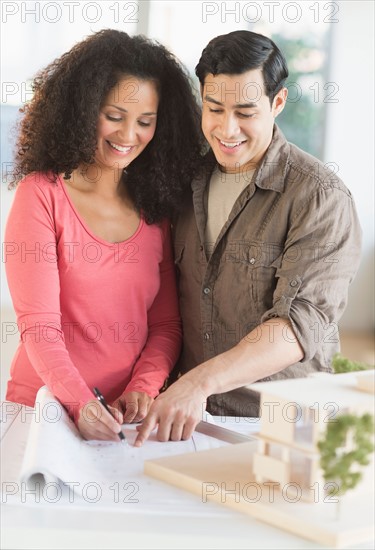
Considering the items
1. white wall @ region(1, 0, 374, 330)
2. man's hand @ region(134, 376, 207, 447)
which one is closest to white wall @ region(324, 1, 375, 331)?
white wall @ region(1, 0, 374, 330)

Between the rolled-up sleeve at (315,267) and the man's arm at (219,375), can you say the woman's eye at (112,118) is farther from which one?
the man's arm at (219,375)

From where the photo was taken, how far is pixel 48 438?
4.48 ft

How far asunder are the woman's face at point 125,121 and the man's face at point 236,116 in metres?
0.13

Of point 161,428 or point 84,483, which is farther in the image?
point 161,428

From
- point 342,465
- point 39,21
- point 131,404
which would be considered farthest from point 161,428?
point 39,21

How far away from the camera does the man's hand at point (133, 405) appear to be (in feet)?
5.51

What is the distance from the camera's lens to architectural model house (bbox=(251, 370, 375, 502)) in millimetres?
1170

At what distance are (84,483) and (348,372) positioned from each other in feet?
1.46

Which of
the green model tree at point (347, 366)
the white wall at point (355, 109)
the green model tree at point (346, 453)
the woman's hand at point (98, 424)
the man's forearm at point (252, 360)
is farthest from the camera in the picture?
the white wall at point (355, 109)

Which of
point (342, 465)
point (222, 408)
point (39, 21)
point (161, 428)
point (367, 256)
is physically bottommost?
point (367, 256)

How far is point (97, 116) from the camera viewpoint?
186 cm

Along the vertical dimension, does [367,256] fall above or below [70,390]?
below

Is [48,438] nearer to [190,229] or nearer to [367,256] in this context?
[190,229]

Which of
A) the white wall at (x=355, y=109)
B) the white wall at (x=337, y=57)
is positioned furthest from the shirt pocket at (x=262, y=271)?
the white wall at (x=355, y=109)
